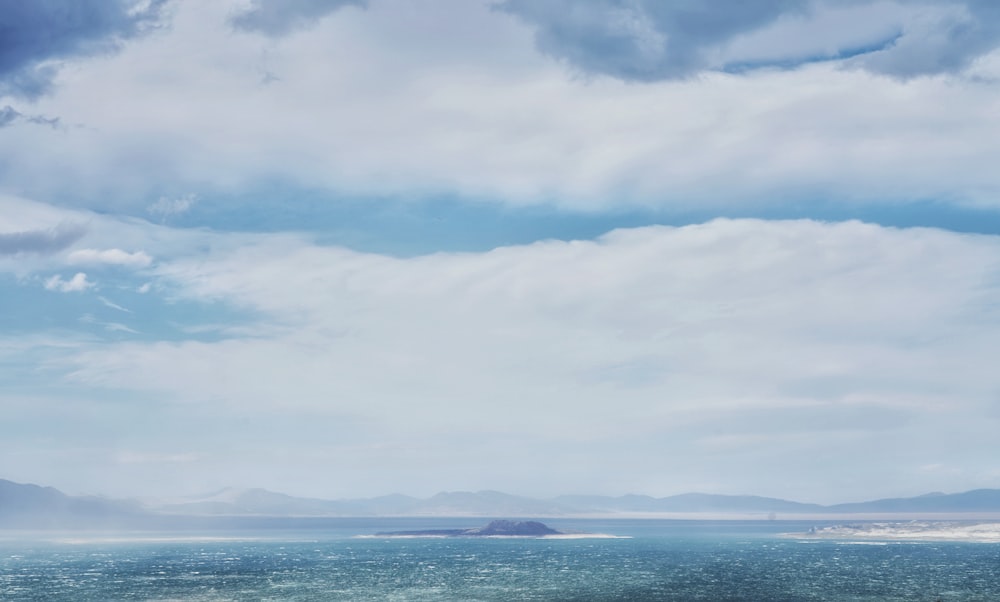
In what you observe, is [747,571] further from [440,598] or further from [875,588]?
[440,598]

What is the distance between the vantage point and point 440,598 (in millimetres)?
116625

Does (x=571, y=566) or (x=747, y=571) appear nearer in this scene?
(x=747, y=571)

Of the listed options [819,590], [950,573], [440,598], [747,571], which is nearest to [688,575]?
[747,571]

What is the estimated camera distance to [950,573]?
165500 millimetres

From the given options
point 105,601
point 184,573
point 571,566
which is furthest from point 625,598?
point 184,573

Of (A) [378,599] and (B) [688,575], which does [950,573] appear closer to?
(B) [688,575]

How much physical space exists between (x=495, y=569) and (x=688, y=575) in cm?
4489

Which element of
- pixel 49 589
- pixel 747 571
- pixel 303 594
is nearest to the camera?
pixel 303 594

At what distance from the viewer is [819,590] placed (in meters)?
126

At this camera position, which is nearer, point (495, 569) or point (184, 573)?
point (184, 573)

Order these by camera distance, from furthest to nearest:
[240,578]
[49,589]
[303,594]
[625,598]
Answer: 1. [240,578]
2. [49,589]
3. [303,594]
4. [625,598]

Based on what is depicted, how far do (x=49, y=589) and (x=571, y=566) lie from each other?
10910 cm

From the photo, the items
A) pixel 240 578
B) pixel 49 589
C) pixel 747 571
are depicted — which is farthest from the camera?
pixel 747 571

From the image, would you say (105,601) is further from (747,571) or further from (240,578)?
(747,571)
